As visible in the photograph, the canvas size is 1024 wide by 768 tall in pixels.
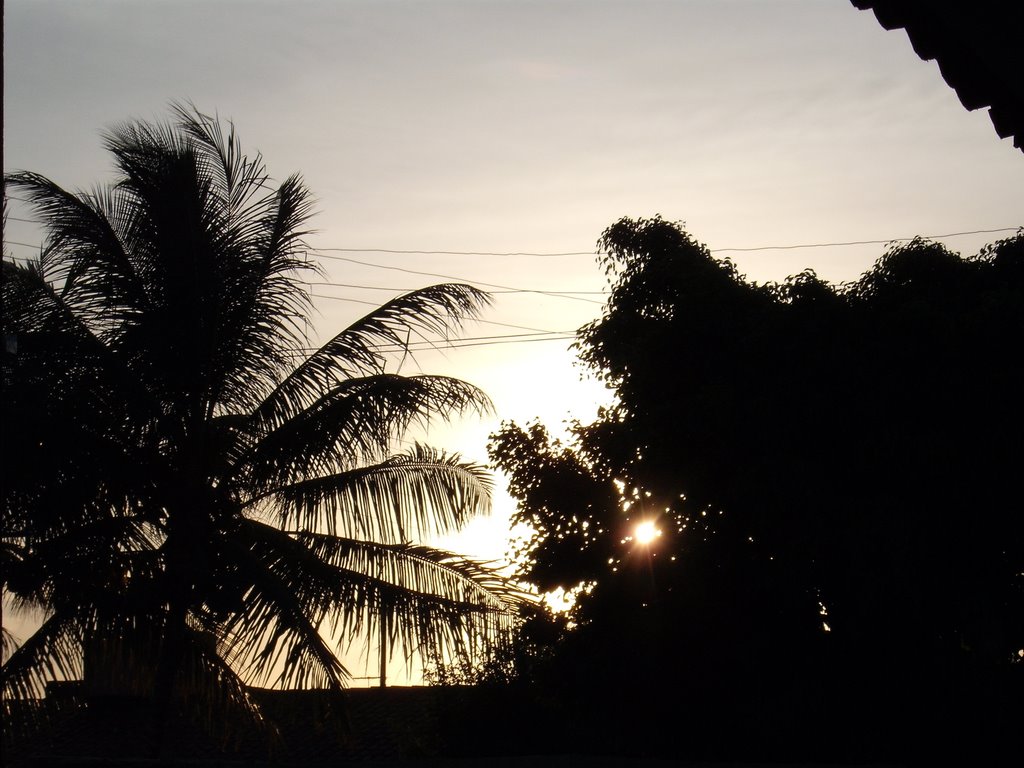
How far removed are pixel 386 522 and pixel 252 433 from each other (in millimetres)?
1525

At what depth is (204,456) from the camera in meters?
9.91

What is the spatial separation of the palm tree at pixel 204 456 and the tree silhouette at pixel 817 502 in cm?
435

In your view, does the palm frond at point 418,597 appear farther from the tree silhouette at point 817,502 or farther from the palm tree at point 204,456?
the tree silhouette at point 817,502

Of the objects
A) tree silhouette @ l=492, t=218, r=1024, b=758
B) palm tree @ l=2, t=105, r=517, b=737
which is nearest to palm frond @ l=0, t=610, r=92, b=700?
palm tree @ l=2, t=105, r=517, b=737

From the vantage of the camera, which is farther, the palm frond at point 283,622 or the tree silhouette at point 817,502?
the tree silhouette at point 817,502

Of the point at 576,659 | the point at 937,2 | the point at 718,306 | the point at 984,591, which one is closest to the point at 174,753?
the point at 576,659

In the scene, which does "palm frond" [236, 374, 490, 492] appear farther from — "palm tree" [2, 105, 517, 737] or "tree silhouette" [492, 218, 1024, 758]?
"tree silhouette" [492, 218, 1024, 758]

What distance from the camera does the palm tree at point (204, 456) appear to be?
8859 millimetres

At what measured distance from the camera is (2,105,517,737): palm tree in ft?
29.1

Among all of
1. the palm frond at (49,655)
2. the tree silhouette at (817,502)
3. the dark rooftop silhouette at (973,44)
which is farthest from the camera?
the tree silhouette at (817,502)

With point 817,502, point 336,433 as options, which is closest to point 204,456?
point 336,433

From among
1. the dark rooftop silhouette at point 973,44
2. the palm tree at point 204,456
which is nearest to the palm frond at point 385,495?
the palm tree at point 204,456

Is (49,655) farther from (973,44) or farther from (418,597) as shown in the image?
(973,44)

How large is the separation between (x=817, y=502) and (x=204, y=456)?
6.99 meters
